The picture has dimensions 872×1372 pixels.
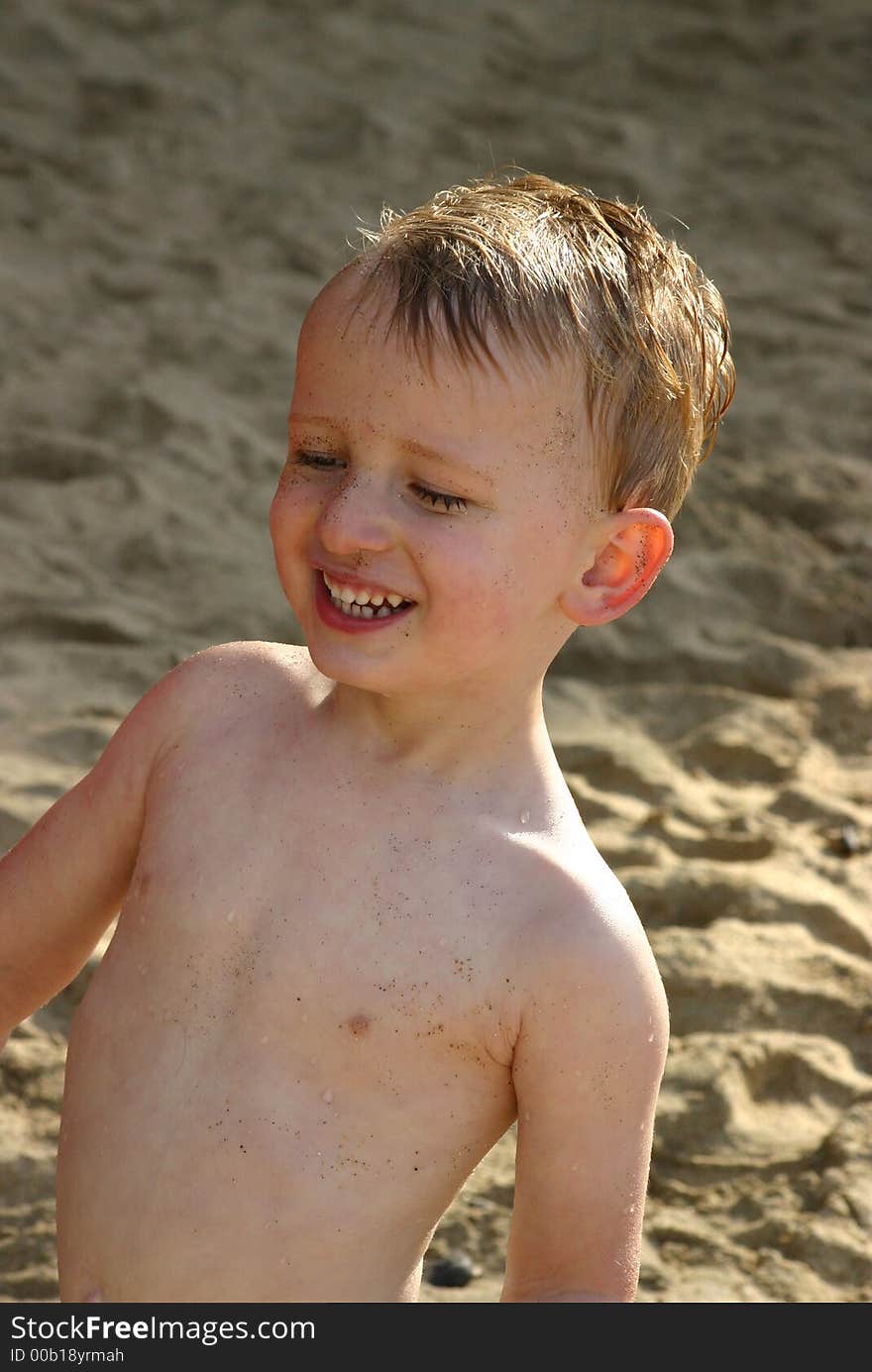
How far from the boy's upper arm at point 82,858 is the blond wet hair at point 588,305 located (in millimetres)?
451

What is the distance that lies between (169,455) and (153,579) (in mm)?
459

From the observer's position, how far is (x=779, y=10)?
21.7ft

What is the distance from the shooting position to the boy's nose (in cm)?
143

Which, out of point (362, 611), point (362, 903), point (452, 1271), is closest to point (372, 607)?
point (362, 611)

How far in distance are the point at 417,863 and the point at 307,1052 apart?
0.19 meters

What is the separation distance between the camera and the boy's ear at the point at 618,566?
60.8 inches

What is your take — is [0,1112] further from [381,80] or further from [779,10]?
[779,10]

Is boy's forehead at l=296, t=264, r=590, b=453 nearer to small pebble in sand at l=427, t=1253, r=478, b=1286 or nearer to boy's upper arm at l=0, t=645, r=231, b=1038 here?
boy's upper arm at l=0, t=645, r=231, b=1038

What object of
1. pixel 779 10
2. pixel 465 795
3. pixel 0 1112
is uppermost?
pixel 779 10

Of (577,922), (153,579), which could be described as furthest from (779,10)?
(577,922)

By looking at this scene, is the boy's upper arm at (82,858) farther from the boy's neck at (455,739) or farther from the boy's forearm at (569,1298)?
the boy's forearm at (569,1298)

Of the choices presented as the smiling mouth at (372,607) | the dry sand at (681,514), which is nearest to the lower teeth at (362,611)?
the smiling mouth at (372,607)

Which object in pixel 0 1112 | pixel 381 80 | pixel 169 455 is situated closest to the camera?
pixel 0 1112

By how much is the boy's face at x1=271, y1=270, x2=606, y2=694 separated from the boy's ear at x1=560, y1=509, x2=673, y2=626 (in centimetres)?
3
